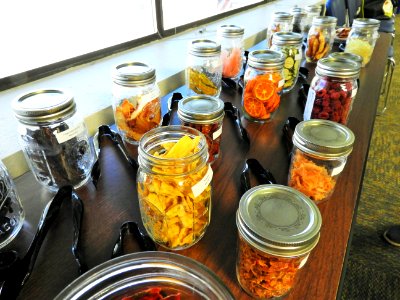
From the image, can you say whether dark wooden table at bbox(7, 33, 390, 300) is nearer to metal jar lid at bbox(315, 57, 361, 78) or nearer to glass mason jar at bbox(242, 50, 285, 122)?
glass mason jar at bbox(242, 50, 285, 122)

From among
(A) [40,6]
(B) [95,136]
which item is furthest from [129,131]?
(A) [40,6]

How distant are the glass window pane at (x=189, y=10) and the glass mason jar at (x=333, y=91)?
82cm

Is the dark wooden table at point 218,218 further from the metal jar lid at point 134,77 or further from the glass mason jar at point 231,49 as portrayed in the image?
the glass mason jar at point 231,49

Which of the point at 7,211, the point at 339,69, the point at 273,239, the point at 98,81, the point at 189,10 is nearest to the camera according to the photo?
the point at 273,239

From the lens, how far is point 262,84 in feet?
2.40

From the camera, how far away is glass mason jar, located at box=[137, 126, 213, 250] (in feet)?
1.39

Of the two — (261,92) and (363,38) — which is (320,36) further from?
(261,92)

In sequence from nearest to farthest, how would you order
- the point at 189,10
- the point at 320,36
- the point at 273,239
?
the point at 273,239, the point at 320,36, the point at 189,10

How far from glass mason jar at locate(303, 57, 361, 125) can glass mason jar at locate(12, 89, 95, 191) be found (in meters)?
0.52

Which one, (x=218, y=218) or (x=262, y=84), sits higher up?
(x=262, y=84)

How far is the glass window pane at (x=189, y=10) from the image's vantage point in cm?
135

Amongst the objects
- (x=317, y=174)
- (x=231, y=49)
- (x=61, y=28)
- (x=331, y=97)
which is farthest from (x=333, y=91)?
(x=61, y=28)

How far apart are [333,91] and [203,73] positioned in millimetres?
327

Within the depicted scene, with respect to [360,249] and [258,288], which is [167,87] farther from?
[360,249]
